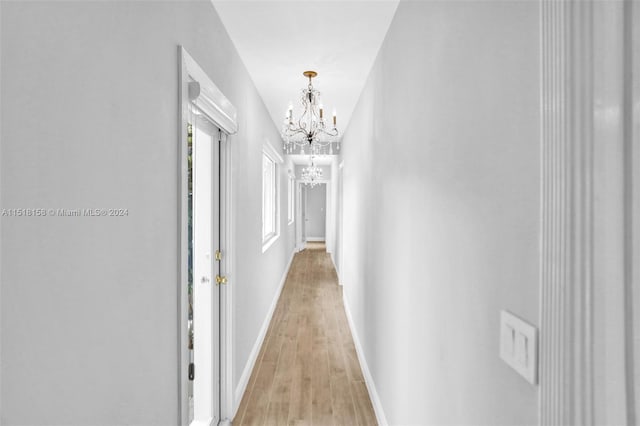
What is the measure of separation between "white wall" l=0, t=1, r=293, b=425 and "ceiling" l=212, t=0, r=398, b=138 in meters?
0.67

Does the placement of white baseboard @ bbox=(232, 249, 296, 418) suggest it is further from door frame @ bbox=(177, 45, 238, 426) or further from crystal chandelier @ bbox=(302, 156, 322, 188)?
crystal chandelier @ bbox=(302, 156, 322, 188)

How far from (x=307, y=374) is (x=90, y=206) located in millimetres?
2667

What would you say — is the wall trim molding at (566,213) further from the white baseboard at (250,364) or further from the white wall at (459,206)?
the white baseboard at (250,364)

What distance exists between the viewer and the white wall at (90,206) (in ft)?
2.33

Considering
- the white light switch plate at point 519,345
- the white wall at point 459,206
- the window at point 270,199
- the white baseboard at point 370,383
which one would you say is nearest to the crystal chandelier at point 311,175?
the window at point 270,199

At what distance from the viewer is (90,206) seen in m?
0.91

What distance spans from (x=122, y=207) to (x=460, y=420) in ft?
4.11

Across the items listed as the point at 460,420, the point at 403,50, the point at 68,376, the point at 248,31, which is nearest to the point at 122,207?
the point at 68,376

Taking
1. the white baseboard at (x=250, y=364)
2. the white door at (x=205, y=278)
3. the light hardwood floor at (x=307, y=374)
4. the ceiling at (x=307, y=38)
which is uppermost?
the ceiling at (x=307, y=38)

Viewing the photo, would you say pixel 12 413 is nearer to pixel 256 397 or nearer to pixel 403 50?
pixel 403 50

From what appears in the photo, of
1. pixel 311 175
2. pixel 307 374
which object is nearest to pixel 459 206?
pixel 307 374

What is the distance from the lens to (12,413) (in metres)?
0.70

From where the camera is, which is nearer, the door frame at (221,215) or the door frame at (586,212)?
the door frame at (586,212)

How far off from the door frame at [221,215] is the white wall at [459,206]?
1019mm
